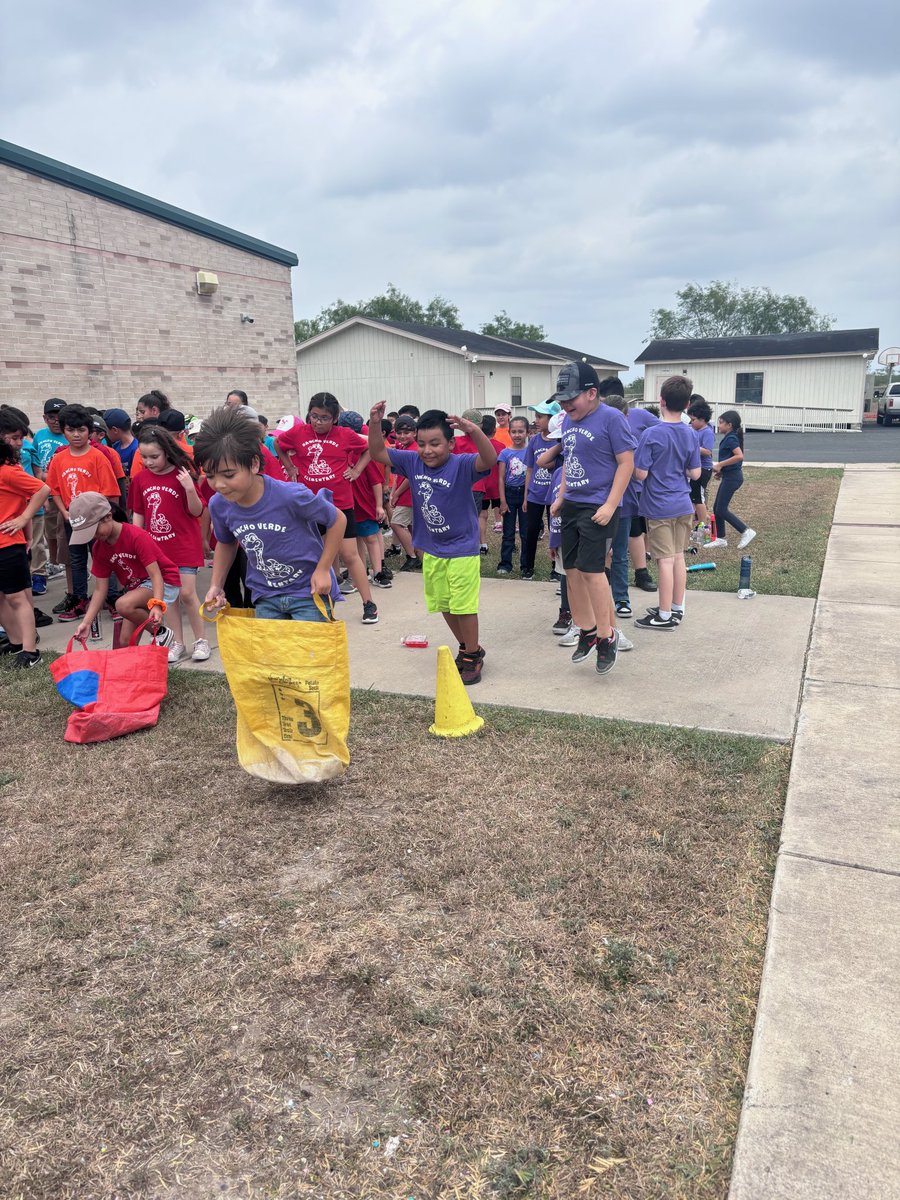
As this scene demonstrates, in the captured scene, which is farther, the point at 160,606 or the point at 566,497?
the point at 566,497

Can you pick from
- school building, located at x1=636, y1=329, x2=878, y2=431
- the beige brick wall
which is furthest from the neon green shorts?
school building, located at x1=636, y1=329, x2=878, y2=431

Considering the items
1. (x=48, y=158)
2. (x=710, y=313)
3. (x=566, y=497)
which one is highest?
(x=710, y=313)

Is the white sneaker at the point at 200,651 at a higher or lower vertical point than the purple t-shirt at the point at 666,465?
lower

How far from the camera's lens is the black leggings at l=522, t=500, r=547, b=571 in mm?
7867

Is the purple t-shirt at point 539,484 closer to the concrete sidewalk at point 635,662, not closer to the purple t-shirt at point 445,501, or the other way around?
the concrete sidewalk at point 635,662

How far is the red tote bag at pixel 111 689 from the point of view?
4496 millimetres

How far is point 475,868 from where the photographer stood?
3.11 metres

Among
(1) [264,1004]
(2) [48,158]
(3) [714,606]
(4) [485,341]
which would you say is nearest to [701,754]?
(1) [264,1004]

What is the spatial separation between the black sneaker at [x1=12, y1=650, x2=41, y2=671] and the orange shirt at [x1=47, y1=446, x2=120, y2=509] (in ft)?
4.68

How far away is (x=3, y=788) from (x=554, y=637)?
3740 mm

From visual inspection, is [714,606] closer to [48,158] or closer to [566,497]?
[566,497]

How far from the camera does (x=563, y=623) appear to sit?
20.4 feet

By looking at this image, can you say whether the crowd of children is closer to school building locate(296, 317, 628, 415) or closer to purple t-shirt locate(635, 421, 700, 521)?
purple t-shirt locate(635, 421, 700, 521)

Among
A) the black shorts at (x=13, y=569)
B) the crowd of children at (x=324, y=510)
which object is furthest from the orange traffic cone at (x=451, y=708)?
the black shorts at (x=13, y=569)
